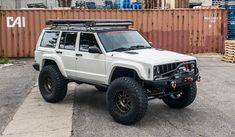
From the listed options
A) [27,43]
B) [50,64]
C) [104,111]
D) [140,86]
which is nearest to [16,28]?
[27,43]

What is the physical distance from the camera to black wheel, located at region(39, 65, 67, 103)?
9.60 metres

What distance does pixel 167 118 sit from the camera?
325 inches

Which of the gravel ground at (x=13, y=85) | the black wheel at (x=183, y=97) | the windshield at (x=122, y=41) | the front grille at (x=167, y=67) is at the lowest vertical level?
the gravel ground at (x=13, y=85)

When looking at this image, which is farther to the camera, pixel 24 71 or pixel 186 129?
pixel 24 71

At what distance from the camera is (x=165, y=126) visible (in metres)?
7.62

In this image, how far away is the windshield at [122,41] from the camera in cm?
870

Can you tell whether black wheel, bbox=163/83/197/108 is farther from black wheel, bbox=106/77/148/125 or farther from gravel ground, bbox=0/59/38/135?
gravel ground, bbox=0/59/38/135

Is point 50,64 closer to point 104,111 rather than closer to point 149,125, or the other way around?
point 104,111

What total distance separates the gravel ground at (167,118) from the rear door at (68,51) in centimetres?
87

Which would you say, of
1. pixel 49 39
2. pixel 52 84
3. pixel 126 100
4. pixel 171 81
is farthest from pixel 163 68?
pixel 49 39

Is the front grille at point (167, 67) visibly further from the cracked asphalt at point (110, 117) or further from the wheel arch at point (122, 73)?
the cracked asphalt at point (110, 117)

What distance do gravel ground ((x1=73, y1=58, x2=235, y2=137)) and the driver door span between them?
2.53 feet

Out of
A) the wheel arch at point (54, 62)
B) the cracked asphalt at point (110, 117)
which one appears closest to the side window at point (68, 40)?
the wheel arch at point (54, 62)

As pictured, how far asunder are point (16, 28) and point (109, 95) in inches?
497
